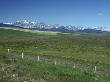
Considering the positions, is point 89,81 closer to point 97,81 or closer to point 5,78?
point 97,81

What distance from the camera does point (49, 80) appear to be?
15.6 metres

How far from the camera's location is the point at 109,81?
20.2 metres

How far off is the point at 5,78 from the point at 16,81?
0.83 metres

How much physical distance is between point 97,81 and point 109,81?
3.77 ft

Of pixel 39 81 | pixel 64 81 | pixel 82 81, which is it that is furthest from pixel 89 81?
pixel 39 81

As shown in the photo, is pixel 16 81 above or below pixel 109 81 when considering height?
above

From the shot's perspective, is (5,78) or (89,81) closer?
(5,78)

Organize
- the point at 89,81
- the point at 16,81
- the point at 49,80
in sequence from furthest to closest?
1. the point at 89,81
2. the point at 49,80
3. the point at 16,81

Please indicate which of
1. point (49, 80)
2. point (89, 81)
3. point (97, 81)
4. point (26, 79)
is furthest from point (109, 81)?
point (26, 79)

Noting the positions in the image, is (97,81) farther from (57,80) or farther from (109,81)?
(57,80)

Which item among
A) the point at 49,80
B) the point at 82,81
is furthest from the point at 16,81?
the point at 82,81

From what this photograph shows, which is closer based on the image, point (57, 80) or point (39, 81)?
point (39, 81)

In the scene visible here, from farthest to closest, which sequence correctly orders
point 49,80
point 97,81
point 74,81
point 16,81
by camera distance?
point 97,81
point 74,81
point 49,80
point 16,81

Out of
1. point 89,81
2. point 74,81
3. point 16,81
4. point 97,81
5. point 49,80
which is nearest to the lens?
point 16,81
